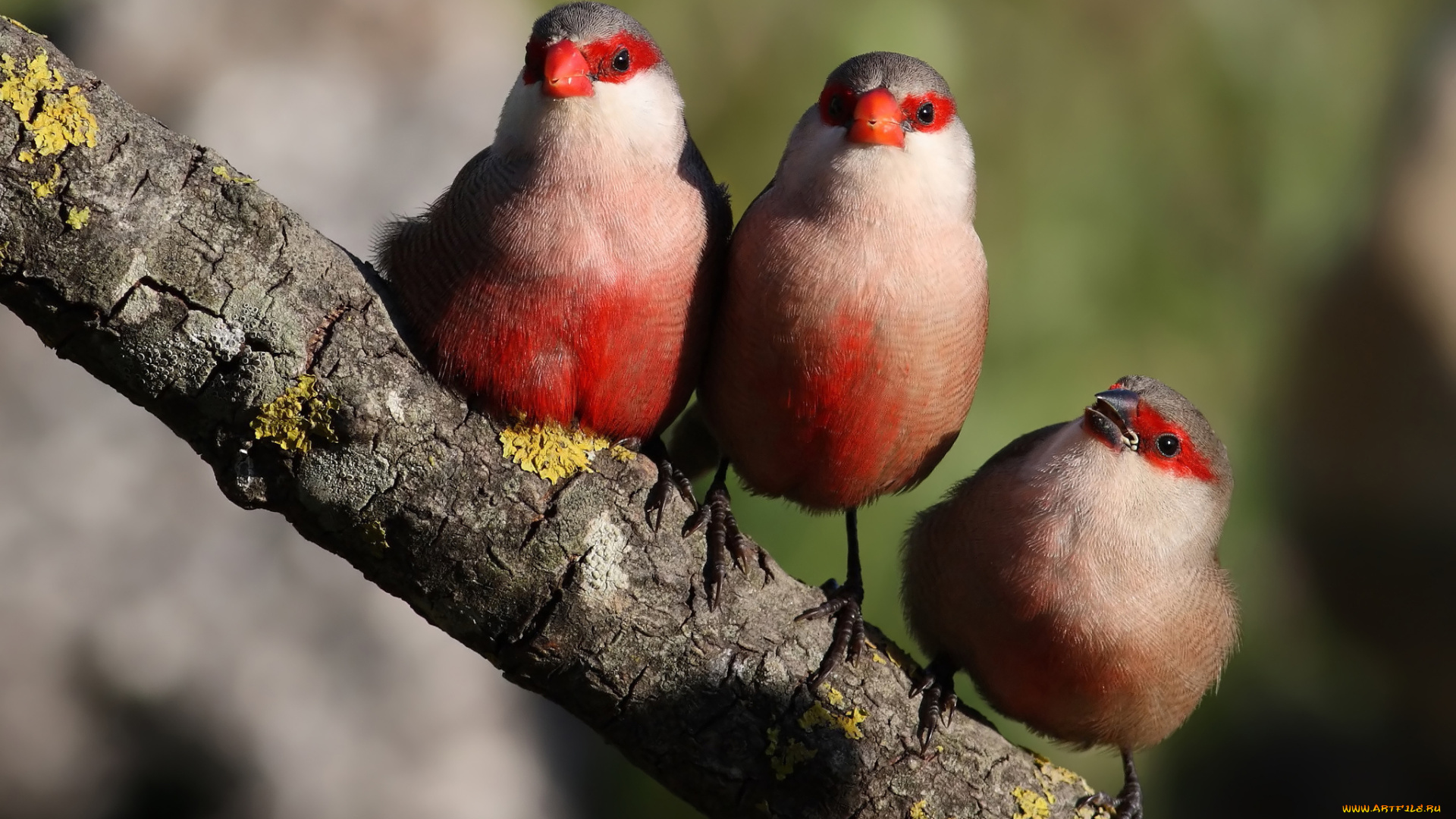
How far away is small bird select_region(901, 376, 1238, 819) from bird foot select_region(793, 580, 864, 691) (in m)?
0.22

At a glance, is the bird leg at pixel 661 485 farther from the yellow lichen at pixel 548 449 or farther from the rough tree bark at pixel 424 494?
the yellow lichen at pixel 548 449

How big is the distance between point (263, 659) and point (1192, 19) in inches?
231

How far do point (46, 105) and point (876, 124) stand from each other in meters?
1.69

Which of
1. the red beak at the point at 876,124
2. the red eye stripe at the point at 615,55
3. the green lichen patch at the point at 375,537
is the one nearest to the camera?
the green lichen patch at the point at 375,537

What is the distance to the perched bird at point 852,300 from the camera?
2.81m

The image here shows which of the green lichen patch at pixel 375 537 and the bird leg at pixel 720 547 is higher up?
the bird leg at pixel 720 547

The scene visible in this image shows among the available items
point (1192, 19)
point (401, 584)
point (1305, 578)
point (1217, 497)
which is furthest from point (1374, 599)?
point (401, 584)

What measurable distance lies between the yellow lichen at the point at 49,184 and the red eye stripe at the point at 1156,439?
247 centimetres

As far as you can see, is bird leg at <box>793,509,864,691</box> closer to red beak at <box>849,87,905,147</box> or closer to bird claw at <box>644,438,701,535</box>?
bird claw at <box>644,438,701,535</box>

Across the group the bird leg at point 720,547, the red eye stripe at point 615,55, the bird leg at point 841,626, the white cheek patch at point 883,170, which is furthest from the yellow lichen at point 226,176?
the bird leg at point 841,626

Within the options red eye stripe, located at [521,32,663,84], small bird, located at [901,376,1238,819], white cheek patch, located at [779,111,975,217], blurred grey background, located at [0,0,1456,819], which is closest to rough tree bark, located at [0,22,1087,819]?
small bird, located at [901,376,1238,819]

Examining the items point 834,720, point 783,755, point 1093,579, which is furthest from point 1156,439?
point 783,755

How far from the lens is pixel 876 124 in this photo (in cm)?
285

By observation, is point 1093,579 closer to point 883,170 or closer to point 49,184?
point 883,170
